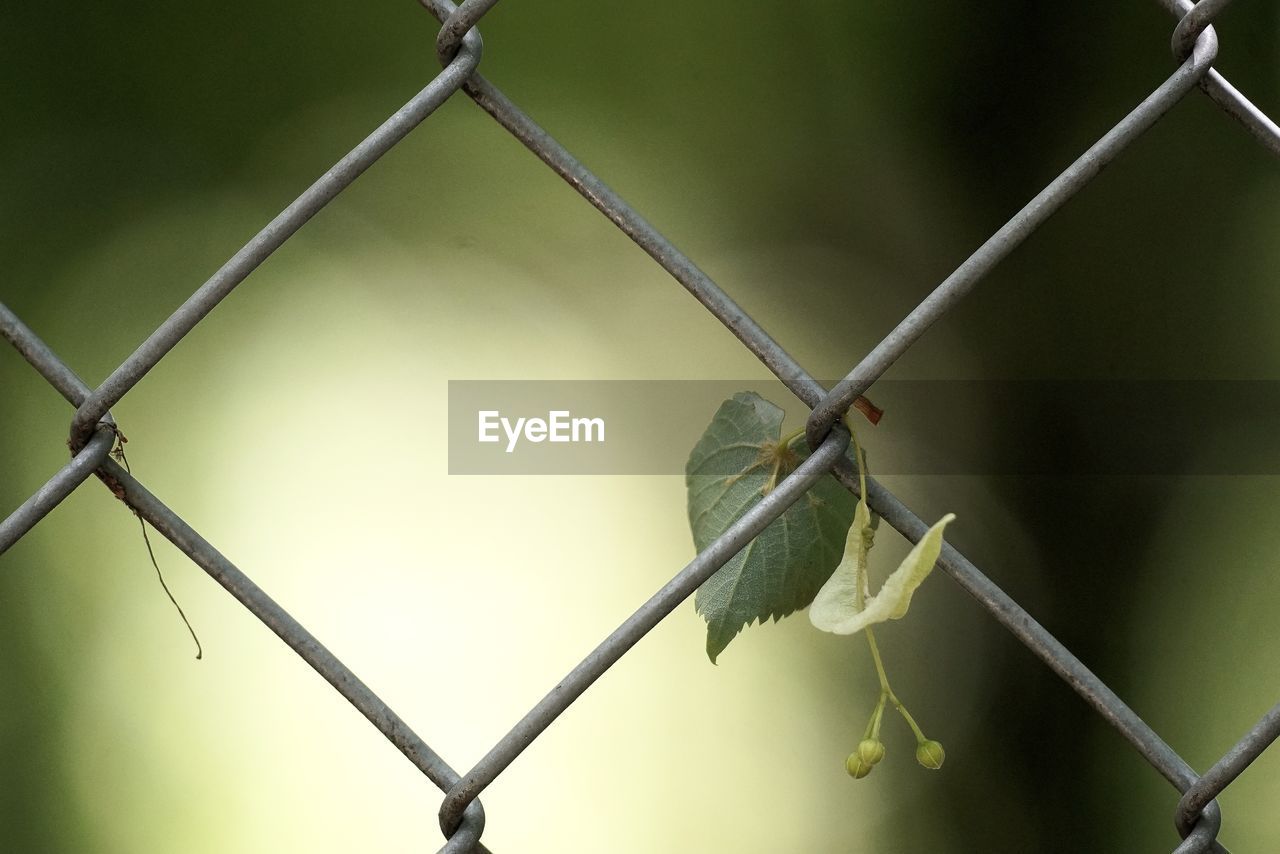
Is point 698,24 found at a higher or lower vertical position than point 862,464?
higher

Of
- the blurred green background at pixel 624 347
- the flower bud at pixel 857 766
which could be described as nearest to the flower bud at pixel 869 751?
the flower bud at pixel 857 766

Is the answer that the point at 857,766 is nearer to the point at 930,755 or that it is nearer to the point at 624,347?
the point at 930,755

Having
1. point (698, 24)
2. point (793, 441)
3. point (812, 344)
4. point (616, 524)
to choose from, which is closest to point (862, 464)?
point (793, 441)

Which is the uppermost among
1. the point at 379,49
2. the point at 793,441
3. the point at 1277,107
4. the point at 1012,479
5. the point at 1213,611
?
the point at 379,49

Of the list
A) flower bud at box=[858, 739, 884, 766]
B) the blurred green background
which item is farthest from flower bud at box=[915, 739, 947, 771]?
the blurred green background

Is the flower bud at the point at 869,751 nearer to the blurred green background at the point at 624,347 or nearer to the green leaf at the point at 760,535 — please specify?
the green leaf at the point at 760,535

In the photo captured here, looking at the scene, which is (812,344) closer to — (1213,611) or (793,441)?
(1213,611)

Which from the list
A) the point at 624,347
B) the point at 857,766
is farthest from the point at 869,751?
the point at 624,347
